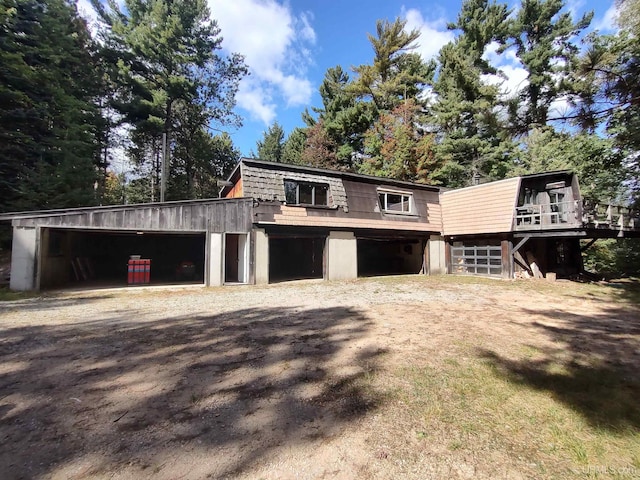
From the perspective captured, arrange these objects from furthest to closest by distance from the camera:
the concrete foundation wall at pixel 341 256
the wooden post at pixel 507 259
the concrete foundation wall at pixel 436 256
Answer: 1. the concrete foundation wall at pixel 436 256
2. the concrete foundation wall at pixel 341 256
3. the wooden post at pixel 507 259

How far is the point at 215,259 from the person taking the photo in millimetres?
12578

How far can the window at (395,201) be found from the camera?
16.4 m

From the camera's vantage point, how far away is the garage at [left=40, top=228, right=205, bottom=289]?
12.1 m

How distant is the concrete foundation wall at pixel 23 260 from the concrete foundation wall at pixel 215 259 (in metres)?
5.66

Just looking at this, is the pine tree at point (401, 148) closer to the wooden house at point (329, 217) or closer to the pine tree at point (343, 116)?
the pine tree at point (343, 116)

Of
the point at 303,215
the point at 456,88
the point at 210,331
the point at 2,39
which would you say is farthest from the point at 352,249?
the point at 2,39

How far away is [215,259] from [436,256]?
12.4 metres

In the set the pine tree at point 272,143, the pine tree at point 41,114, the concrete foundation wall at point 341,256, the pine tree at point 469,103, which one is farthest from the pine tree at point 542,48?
the pine tree at point 41,114

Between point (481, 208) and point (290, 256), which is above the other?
point (481, 208)

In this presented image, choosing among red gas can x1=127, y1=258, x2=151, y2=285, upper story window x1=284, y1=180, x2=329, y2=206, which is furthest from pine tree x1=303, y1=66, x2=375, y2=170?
red gas can x1=127, y1=258, x2=151, y2=285

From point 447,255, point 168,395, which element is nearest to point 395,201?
point 447,255

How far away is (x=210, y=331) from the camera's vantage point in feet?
18.4

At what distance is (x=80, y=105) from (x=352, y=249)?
807 inches

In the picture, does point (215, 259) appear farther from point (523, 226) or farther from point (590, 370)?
point (523, 226)
